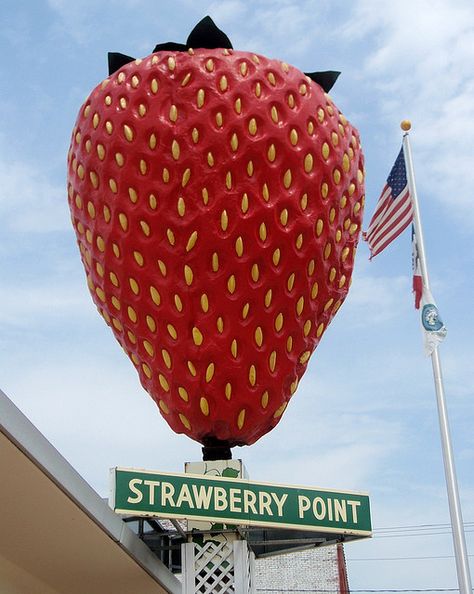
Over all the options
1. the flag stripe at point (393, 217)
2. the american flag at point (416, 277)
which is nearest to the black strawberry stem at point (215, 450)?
the american flag at point (416, 277)

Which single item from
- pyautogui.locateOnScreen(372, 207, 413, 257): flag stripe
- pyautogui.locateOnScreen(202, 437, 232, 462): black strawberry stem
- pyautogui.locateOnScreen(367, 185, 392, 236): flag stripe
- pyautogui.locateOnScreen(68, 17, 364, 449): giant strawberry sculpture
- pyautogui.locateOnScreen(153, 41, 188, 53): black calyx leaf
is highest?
pyautogui.locateOnScreen(367, 185, 392, 236): flag stripe

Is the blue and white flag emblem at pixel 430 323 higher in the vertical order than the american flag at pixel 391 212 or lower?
lower

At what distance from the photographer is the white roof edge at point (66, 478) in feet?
15.5

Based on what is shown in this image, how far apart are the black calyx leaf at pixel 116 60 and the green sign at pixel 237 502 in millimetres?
3182

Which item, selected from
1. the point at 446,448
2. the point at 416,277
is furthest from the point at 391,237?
the point at 446,448

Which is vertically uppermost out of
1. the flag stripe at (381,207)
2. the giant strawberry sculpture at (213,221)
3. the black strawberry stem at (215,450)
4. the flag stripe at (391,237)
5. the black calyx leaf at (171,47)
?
→ the flag stripe at (381,207)

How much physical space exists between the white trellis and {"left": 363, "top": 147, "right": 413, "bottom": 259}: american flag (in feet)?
16.2

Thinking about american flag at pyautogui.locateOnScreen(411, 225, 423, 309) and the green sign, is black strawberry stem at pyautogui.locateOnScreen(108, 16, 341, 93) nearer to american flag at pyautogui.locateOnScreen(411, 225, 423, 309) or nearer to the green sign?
the green sign

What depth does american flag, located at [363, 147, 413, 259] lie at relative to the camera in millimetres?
10711

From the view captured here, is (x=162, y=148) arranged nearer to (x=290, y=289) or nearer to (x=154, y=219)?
(x=154, y=219)

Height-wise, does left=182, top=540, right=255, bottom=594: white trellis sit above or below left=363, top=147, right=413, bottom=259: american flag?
below

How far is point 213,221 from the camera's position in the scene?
642 cm

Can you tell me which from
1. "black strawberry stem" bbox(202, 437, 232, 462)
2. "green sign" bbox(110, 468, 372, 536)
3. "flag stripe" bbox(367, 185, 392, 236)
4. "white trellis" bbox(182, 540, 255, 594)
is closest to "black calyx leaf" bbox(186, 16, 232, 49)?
"black strawberry stem" bbox(202, 437, 232, 462)

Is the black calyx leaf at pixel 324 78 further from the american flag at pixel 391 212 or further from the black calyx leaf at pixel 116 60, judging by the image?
the american flag at pixel 391 212
